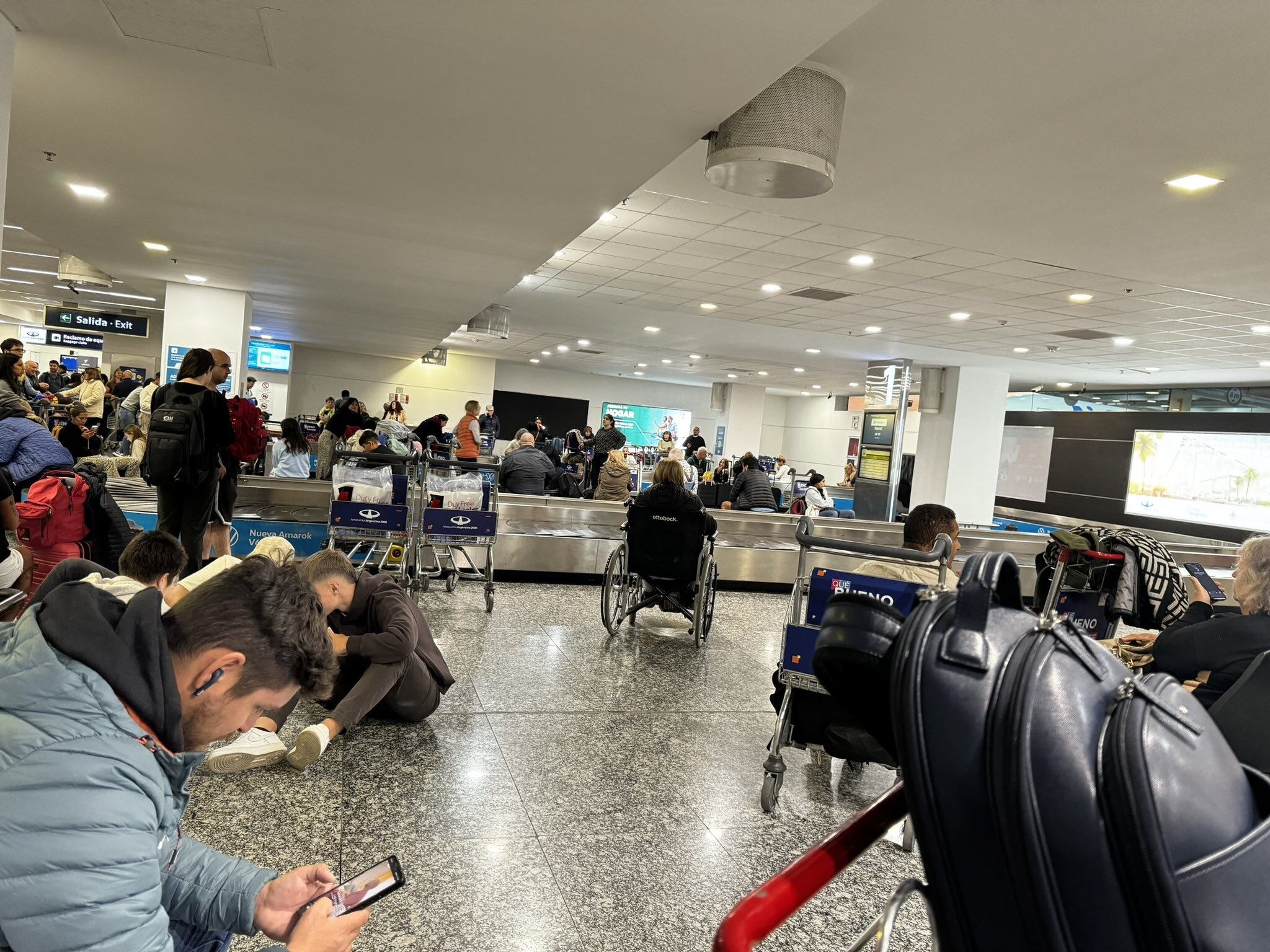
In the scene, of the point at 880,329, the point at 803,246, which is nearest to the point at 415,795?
the point at 803,246

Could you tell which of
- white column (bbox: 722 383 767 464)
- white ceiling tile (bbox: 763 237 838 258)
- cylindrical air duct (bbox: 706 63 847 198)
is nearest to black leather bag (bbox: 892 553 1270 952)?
cylindrical air duct (bbox: 706 63 847 198)

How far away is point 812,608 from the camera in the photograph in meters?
3.73

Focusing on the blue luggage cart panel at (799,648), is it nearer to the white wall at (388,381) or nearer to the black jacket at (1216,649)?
the black jacket at (1216,649)

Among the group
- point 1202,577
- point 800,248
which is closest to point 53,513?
point 1202,577

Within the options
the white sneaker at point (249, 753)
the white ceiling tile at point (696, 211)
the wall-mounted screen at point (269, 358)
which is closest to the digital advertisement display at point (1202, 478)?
the white ceiling tile at point (696, 211)

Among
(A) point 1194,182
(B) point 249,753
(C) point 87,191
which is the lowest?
(B) point 249,753

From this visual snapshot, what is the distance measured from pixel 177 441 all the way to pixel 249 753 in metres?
2.90

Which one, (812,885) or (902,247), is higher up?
(902,247)

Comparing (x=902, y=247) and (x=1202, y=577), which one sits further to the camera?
(x=902, y=247)

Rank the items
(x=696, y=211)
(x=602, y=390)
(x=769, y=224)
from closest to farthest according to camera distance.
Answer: (x=696, y=211) → (x=769, y=224) → (x=602, y=390)

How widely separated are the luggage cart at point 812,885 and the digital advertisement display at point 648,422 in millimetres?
32973

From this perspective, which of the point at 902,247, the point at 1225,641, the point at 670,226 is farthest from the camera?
the point at 670,226

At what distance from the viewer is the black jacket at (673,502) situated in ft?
21.8

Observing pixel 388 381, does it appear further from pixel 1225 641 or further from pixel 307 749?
pixel 1225 641
